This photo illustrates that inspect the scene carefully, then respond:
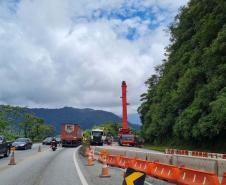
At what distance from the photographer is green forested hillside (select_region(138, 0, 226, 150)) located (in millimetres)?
46594

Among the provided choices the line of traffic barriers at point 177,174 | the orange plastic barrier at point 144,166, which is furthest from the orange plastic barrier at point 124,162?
the orange plastic barrier at point 144,166

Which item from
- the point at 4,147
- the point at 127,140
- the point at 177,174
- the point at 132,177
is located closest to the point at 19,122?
the point at 127,140

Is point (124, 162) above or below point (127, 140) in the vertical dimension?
below

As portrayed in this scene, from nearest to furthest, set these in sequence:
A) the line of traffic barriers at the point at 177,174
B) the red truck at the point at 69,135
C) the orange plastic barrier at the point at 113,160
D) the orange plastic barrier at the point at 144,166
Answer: the line of traffic barriers at the point at 177,174, the orange plastic barrier at the point at 144,166, the orange plastic barrier at the point at 113,160, the red truck at the point at 69,135

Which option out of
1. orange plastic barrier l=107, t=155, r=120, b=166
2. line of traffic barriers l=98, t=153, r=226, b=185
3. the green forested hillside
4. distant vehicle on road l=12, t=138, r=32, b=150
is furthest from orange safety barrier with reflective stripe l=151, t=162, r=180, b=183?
distant vehicle on road l=12, t=138, r=32, b=150

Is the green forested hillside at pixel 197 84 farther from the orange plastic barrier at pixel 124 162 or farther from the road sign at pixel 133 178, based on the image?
the road sign at pixel 133 178

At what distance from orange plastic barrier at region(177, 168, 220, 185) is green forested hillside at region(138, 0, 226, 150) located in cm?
2718

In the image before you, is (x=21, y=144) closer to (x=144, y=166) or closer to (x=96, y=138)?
(x=96, y=138)

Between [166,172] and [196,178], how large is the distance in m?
4.09

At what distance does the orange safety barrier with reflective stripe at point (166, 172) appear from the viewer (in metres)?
15.9

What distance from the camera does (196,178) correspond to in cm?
1309

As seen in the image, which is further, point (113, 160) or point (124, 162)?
point (113, 160)

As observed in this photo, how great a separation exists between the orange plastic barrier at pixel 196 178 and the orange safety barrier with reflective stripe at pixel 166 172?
517 mm

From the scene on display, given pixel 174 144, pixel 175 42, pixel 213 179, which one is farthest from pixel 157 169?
pixel 175 42
